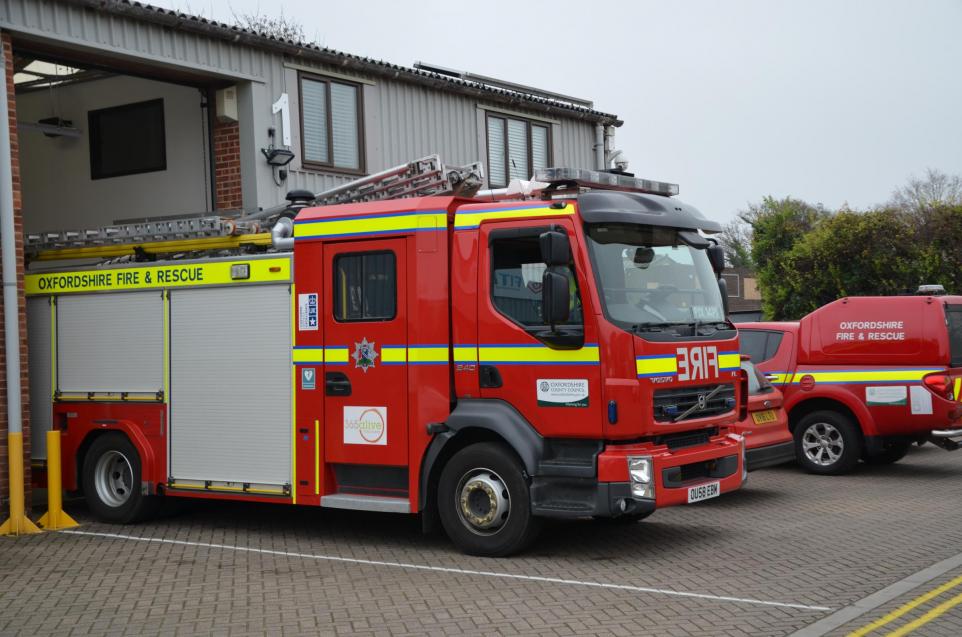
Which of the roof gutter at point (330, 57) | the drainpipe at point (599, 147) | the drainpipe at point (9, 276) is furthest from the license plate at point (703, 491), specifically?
the drainpipe at point (599, 147)

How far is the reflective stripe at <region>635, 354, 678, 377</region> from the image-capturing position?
8625mm

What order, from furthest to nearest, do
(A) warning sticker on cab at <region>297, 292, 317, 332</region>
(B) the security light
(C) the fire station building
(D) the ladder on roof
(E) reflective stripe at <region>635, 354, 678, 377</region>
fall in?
1. (B) the security light
2. (C) the fire station building
3. (D) the ladder on roof
4. (A) warning sticker on cab at <region>297, 292, 317, 332</region>
5. (E) reflective stripe at <region>635, 354, 678, 377</region>

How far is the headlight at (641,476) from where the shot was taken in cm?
856

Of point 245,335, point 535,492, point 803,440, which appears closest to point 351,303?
point 245,335

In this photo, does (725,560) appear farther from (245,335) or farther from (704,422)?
(245,335)

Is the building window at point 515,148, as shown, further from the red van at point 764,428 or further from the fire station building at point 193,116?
the red van at point 764,428

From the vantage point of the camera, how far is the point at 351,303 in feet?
32.0

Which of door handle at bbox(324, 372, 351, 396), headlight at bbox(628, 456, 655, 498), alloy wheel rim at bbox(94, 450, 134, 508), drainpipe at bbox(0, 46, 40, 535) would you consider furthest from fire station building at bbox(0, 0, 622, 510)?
headlight at bbox(628, 456, 655, 498)

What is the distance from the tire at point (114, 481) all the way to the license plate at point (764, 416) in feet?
20.2

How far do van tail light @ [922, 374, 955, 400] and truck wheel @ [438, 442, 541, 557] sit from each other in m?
6.31

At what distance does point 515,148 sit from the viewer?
61.0 feet

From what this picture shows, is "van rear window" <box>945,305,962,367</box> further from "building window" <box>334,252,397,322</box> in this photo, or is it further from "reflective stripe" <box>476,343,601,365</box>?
"building window" <box>334,252,397,322</box>

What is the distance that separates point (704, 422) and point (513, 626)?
3070 millimetres

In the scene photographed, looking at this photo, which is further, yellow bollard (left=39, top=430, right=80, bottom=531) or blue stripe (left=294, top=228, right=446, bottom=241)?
yellow bollard (left=39, top=430, right=80, bottom=531)
